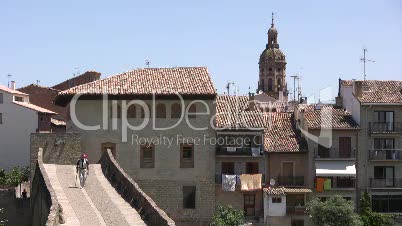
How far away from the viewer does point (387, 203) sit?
55.2 meters

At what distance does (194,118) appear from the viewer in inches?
1949

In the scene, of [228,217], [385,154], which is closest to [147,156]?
[228,217]

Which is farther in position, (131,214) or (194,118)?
(194,118)

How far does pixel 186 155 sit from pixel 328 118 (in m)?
11.9

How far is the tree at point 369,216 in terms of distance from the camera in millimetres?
52500

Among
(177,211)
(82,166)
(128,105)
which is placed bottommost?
(177,211)

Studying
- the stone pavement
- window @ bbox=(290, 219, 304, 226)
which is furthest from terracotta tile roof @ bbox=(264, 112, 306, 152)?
the stone pavement

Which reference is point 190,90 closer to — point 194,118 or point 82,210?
point 194,118

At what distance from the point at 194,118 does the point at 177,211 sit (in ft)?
19.7

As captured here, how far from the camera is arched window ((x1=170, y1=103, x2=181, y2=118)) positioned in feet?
162

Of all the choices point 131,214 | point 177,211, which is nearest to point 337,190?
point 177,211

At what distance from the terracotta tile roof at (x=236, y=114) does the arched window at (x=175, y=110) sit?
12.8 ft

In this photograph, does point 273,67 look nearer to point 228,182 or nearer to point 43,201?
point 228,182

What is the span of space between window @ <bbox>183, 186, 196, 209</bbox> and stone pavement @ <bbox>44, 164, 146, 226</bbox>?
9864mm
